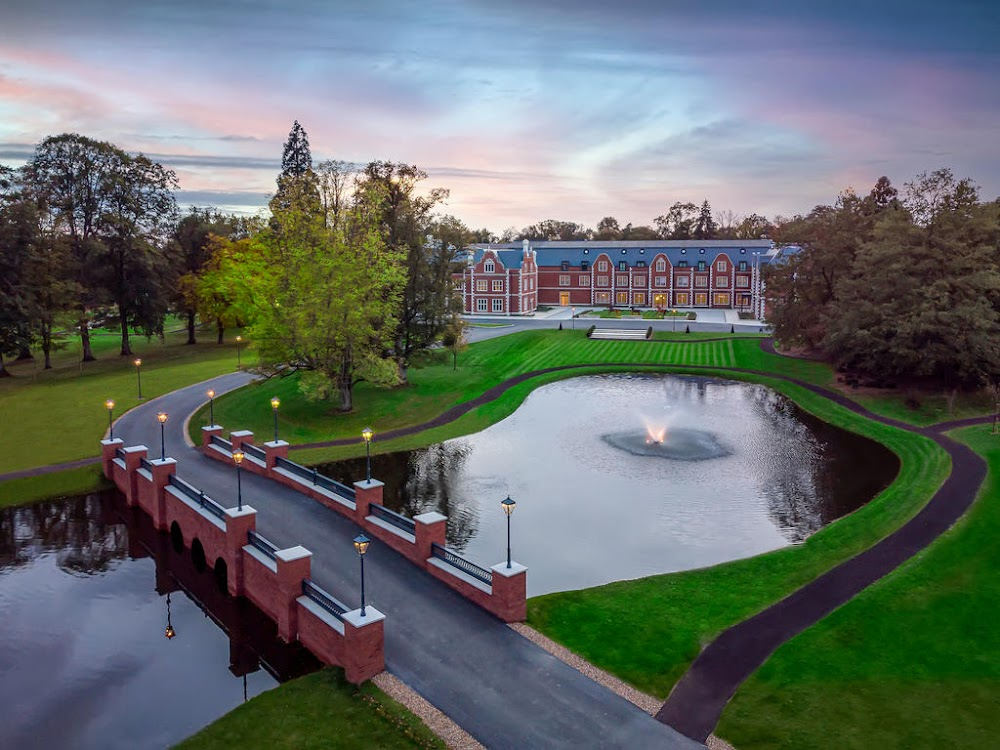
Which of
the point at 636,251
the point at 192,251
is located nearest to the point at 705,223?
the point at 636,251

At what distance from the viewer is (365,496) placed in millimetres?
28734

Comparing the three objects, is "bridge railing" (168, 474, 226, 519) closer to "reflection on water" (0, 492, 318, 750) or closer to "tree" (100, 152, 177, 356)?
"reflection on water" (0, 492, 318, 750)

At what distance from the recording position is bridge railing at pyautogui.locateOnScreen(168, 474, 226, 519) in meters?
28.4

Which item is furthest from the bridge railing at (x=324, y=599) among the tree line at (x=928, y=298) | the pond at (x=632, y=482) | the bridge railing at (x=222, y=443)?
the tree line at (x=928, y=298)

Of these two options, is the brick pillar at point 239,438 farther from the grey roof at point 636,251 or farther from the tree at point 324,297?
the grey roof at point 636,251

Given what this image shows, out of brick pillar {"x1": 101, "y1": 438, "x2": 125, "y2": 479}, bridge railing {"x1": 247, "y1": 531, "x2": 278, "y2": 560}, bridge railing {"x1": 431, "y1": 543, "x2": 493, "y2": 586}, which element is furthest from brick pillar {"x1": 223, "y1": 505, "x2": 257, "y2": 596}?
brick pillar {"x1": 101, "y1": 438, "x2": 125, "y2": 479}

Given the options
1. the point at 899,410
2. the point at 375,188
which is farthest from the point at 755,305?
the point at 375,188

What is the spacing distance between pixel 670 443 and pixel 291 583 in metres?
28.7

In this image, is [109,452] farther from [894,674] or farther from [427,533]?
[894,674]

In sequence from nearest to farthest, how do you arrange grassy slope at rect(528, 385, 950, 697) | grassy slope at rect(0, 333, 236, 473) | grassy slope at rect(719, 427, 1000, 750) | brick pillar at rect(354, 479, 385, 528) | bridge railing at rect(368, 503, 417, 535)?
grassy slope at rect(719, 427, 1000, 750), grassy slope at rect(528, 385, 950, 697), bridge railing at rect(368, 503, 417, 535), brick pillar at rect(354, 479, 385, 528), grassy slope at rect(0, 333, 236, 473)

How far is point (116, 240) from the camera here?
70.1 meters

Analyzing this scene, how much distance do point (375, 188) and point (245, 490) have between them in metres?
29.0

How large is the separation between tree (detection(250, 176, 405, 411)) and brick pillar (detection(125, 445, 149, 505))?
15.0 m

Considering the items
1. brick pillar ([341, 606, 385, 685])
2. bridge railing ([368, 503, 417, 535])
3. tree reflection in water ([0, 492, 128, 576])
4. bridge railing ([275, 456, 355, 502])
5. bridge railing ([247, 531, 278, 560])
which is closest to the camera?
brick pillar ([341, 606, 385, 685])
